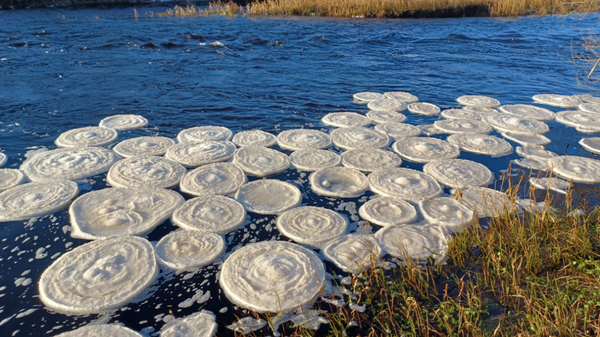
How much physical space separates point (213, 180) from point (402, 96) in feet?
15.6

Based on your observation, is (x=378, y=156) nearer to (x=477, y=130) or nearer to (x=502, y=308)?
(x=477, y=130)

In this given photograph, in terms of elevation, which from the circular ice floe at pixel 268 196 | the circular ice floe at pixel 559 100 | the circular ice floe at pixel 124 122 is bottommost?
the circular ice floe at pixel 268 196

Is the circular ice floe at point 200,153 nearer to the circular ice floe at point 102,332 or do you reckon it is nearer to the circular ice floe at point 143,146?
the circular ice floe at point 143,146

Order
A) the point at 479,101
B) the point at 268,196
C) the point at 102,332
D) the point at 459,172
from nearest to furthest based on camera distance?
1. the point at 102,332
2. the point at 268,196
3. the point at 459,172
4. the point at 479,101

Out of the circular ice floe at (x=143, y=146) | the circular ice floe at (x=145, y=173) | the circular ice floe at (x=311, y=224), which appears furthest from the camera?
the circular ice floe at (x=143, y=146)

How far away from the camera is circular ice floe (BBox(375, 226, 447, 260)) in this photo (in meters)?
3.34

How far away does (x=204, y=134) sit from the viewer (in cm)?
569

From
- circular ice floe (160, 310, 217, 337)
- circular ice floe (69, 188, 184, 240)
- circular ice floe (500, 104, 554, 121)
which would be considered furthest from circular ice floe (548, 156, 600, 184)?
circular ice floe (69, 188, 184, 240)

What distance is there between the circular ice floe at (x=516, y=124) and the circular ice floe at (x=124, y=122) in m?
5.56

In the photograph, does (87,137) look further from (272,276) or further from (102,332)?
(272,276)

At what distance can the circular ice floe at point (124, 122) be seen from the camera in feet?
19.5

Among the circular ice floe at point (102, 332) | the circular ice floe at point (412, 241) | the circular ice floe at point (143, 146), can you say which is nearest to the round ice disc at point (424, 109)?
the circular ice floe at point (412, 241)

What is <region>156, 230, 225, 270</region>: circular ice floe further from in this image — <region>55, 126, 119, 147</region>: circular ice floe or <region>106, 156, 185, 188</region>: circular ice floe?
<region>55, 126, 119, 147</region>: circular ice floe

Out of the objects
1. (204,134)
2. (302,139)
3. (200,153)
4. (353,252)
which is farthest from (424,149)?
(204,134)
